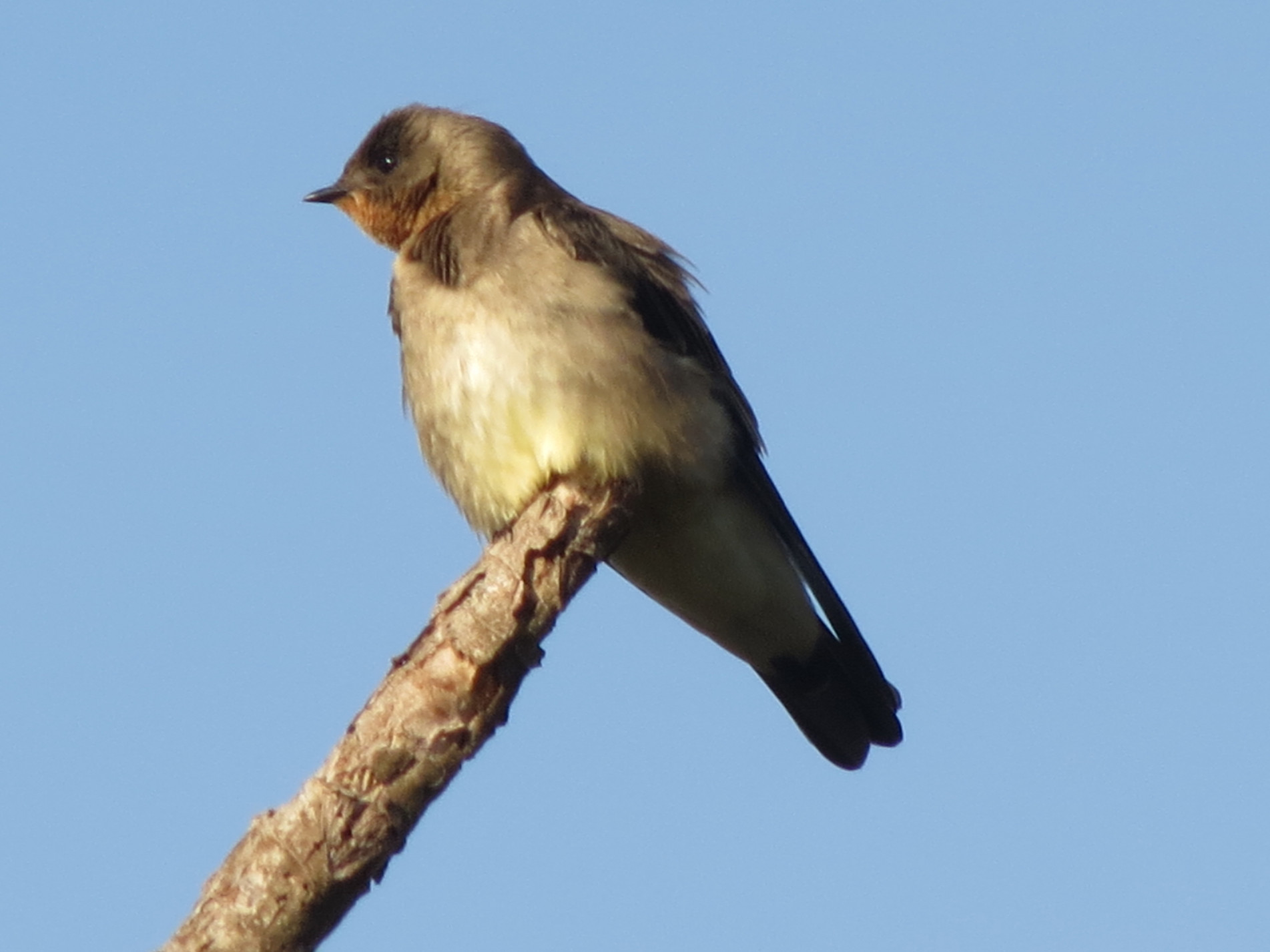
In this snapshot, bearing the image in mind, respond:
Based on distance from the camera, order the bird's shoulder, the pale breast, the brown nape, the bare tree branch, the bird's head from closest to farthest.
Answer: the bare tree branch
the pale breast
the bird's shoulder
the brown nape
the bird's head

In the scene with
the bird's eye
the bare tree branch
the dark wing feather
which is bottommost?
the bare tree branch

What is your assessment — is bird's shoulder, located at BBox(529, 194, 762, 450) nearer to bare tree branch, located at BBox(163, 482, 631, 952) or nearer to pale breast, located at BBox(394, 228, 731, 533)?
pale breast, located at BBox(394, 228, 731, 533)

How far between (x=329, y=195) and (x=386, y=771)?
4389mm

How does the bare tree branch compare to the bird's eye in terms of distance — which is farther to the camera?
the bird's eye

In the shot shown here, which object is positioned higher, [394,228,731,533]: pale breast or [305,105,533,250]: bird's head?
[305,105,533,250]: bird's head

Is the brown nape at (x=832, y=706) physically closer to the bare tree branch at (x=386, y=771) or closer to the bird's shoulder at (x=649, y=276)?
the bird's shoulder at (x=649, y=276)

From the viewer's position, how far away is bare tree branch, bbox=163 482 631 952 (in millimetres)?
4789

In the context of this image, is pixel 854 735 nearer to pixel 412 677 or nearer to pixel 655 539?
pixel 655 539

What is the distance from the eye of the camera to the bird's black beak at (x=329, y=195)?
885 centimetres

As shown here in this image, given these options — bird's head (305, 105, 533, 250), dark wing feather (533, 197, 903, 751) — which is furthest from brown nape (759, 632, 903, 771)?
bird's head (305, 105, 533, 250)

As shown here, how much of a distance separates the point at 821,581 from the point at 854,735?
65cm

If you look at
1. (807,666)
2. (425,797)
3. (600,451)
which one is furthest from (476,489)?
(425,797)

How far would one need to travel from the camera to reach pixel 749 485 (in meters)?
7.87

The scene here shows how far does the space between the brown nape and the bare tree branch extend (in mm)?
2415
